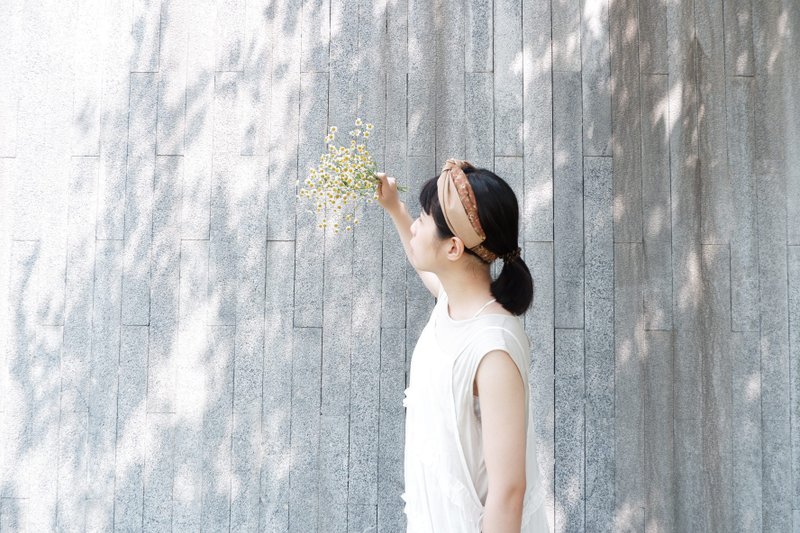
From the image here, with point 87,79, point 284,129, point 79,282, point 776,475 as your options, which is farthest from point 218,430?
point 776,475

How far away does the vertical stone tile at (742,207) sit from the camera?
8.58 ft

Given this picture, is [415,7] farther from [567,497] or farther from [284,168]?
[567,497]

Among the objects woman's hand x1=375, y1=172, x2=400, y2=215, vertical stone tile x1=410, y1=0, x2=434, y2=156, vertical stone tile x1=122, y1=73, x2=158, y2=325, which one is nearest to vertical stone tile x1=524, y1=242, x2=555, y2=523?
vertical stone tile x1=410, y1=0, x2=434, y2=156

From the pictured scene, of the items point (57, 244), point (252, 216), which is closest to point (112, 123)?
point (57, 244)

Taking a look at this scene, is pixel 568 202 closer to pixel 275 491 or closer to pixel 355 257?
pixel 355 257

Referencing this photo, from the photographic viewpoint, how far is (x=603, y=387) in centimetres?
255

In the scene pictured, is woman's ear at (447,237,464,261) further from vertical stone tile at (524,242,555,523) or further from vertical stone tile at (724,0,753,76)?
vertical stone tile at (724,0,753,76)

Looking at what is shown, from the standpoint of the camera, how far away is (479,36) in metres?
2.61

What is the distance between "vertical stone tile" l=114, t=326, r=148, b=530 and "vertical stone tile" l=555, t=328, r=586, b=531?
5.85 ft

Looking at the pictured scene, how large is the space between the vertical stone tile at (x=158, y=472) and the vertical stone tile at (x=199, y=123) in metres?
0.82

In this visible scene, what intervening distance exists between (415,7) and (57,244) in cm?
189

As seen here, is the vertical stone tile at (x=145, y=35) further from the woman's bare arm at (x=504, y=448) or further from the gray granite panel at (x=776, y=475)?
the gray granite panel at (x=776, y=475)

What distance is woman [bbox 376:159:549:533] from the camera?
133cm

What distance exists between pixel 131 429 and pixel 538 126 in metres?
2.20
